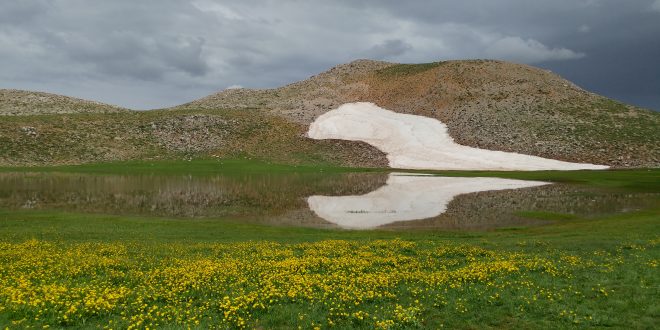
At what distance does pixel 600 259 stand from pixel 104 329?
2344 centimetres

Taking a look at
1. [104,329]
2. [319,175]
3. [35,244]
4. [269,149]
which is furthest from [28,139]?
[104,329]

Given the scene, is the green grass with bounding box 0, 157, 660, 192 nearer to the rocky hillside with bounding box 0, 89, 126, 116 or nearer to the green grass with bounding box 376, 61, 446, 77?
the rocky hillside with bounding box 0, 89, 126, 116

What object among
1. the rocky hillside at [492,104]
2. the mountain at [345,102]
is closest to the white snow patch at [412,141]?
the mountain at [345,102]

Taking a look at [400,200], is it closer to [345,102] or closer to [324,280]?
[324,280]

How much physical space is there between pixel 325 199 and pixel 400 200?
9.07 metres

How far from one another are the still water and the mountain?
3027 centimetres

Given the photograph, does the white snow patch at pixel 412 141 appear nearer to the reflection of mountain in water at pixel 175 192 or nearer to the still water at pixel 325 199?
the still water at pixel 325 199

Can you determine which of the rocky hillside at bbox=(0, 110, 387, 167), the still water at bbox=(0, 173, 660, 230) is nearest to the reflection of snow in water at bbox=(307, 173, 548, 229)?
the still water at bbox=(0, 173, 660, 230)

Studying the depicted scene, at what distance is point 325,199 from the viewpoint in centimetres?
5950

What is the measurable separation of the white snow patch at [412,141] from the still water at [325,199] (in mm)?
23081

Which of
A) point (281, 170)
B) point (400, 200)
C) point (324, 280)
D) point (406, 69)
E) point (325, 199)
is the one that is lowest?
point (324, 280)

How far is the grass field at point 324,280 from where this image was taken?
50.2ft

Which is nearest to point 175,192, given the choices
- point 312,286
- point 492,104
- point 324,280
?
point 324,280

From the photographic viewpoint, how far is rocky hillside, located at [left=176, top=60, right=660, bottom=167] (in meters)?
113
